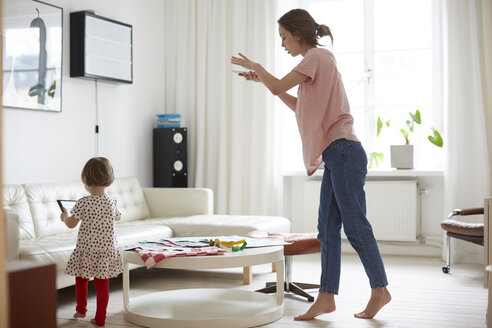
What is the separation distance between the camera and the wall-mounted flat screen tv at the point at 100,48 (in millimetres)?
4449

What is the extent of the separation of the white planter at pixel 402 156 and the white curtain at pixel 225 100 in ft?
3.33

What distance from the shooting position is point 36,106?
4.08m

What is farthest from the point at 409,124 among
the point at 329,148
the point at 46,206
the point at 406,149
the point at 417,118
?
the point at 46,206

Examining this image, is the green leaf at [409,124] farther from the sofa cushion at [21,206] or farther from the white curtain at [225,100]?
the sofa cushion at [21,206]

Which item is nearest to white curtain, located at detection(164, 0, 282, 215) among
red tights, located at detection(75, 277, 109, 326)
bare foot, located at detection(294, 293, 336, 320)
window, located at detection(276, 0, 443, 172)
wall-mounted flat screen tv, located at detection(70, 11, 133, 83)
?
window, located at detection(276, 0, 443, 172)

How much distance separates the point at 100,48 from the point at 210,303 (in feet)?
8.05

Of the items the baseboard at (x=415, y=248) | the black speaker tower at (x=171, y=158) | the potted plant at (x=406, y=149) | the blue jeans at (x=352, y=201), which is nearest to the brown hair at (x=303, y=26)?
the blue jeans at (x=352, y=201)

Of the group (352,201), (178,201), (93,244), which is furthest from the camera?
(178,201)

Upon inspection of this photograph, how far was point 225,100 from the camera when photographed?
5.55 m

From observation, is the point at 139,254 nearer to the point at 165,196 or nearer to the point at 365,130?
the point at 165,196

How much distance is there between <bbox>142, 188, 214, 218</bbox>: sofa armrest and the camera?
15.4 feet

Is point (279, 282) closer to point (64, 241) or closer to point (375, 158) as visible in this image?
point (64, 241)

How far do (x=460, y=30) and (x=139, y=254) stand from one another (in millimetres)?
3398

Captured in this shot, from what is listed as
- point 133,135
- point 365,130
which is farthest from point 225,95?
point 365,130
